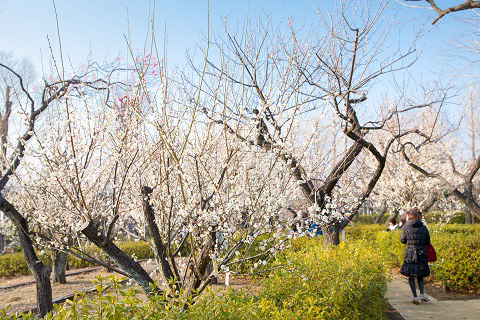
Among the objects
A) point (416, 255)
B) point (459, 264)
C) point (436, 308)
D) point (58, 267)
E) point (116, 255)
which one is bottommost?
point (436, 308)

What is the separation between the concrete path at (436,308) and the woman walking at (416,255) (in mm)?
194

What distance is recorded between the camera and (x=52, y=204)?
361 inches

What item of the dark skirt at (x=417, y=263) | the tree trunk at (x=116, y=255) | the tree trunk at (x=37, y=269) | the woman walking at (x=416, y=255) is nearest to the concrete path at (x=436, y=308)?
the woman walking at (x=416, y=255)

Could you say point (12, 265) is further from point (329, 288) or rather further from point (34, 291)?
point (329, 288)

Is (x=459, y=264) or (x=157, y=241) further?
(x=459, y=264)

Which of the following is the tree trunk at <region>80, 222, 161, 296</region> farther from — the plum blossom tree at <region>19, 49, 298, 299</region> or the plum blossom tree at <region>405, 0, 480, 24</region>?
the plum blossom tree at <region>405, 0, 480, 24</region>

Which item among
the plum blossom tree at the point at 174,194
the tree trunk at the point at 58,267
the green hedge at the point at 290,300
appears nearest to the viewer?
the green hedge at the point at 290,300

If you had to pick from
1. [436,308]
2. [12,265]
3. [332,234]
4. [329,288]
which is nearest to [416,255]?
[436,308]

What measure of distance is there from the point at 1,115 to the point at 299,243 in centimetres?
815

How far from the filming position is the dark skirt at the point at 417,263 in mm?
6090

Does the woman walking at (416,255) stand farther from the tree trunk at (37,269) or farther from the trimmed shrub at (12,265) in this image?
the trimmed shrub at (12,265)

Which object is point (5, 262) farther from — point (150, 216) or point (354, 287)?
point (354, 287)

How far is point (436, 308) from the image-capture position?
19.6 ft

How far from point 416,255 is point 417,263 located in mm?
132
